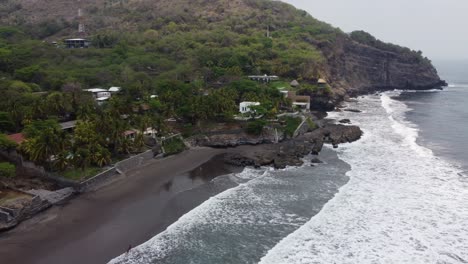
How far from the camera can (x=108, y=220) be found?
3384 cm

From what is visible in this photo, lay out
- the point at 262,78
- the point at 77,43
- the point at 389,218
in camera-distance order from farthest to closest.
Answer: the point at 77,43 < the point at 262,78 < the point at 389,218

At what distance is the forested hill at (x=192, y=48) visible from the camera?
8719 cm

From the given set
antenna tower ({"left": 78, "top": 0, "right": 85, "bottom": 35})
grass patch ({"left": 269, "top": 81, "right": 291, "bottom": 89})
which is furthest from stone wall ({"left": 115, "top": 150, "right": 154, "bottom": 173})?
antenna tower ({"left": 78, "top": 0, "right": 85, "bottom": 35})

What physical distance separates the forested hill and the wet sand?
3751cm

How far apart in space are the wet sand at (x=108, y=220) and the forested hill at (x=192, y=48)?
1477 inches

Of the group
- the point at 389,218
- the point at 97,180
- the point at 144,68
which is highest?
the point at 144,68

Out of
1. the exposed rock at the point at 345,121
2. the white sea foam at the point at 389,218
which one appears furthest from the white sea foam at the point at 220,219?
the exposed rock at the point at 345,121

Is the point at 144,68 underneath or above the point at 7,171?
above

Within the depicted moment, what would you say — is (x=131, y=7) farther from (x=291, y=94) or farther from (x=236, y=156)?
(x=236, y=156)

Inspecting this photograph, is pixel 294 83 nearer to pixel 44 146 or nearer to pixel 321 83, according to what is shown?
pixel 321 83

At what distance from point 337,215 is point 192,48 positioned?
83422mm

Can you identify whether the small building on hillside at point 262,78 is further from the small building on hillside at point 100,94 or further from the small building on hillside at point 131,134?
the small building on hillside at point 131,134

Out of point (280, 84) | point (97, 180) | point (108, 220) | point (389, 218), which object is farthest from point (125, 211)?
point (280, 84)

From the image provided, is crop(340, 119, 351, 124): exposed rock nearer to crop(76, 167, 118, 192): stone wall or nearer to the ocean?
the ocean
